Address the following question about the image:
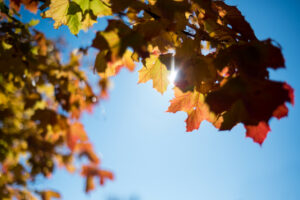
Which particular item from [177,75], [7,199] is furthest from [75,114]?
[177,75]

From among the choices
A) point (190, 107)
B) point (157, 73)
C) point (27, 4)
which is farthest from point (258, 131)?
point (27, 4)

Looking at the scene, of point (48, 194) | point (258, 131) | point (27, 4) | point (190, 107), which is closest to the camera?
point (258, 131)

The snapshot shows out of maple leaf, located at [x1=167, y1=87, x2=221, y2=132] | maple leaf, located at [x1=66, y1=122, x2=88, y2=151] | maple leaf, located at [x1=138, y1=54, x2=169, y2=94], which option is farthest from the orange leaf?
maple leaf, located at [x1=66, y1=122, x2=88, y2=151]

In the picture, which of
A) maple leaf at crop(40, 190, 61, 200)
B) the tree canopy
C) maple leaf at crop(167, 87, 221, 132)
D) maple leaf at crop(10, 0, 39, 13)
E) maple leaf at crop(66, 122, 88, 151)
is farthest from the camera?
maple leaf at crop(40, 190, 61, 200)

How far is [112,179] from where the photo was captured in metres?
4.27

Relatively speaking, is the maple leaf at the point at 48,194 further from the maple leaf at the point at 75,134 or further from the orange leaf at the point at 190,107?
the orange leaf at the point at 190,107

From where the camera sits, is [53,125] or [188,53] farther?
[53,125]

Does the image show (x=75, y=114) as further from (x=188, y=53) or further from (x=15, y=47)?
(x=188, y=53)

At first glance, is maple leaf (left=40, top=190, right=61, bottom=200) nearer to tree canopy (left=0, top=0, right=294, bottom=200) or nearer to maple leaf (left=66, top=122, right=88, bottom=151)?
maple leaf (left=66, top=122, right=88, bottom=151)

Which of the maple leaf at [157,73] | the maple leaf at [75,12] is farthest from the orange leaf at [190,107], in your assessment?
the maple leaf at [75,12]

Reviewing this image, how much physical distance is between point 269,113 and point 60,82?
9.21 ft

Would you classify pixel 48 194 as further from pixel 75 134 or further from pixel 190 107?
pixel 190 107

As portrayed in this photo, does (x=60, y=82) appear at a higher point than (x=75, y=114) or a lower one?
higher

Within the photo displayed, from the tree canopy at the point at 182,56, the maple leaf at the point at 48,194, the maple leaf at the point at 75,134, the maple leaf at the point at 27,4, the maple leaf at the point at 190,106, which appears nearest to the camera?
the tree canopy at the point at 182,56
